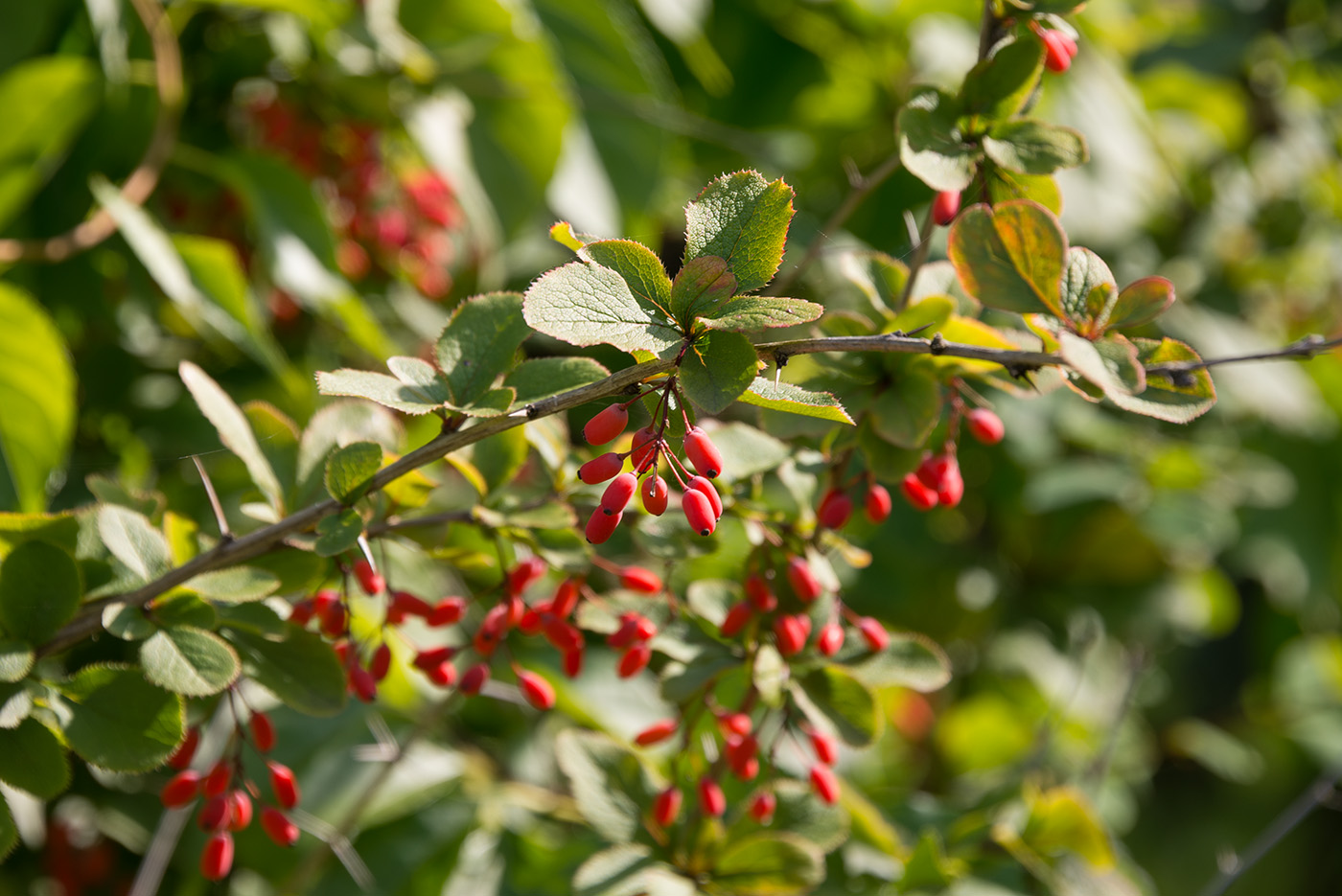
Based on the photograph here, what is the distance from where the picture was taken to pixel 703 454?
433 millimetres

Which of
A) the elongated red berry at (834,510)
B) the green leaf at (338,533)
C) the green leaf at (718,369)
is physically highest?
the green leaf at (718,369)

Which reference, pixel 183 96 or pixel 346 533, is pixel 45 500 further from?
pixel 346 533

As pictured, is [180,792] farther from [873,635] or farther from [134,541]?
[873,635]

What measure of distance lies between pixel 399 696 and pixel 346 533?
25.7 inches

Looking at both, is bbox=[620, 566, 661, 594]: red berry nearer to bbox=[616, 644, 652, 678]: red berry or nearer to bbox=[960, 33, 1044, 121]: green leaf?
bbox=[616, 644, 652, 678]: red berry

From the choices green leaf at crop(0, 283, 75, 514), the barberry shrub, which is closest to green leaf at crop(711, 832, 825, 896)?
the barberry shrub

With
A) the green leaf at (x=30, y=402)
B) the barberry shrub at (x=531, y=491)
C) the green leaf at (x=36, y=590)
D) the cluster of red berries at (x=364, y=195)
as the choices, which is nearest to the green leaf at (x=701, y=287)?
the barberry shrub at (x=531, y=491)

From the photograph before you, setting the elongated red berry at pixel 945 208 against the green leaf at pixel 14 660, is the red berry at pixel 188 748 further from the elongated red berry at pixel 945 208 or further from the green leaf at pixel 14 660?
the elongated red berry at pixel 945 208

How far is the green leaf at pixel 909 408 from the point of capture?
0.53 metres

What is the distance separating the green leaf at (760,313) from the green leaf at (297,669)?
0.90ft

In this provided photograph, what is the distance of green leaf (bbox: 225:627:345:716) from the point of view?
1.78 ft

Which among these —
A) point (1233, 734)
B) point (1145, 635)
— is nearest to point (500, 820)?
point (1145, 635)

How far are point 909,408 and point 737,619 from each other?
0.50 ft

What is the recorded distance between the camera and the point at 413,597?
59cm
